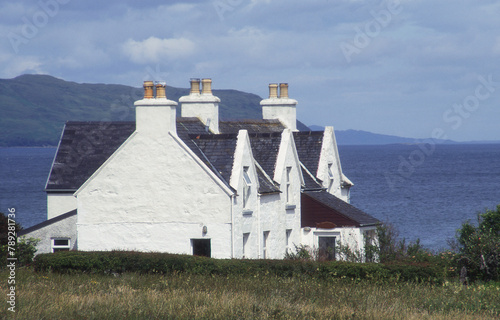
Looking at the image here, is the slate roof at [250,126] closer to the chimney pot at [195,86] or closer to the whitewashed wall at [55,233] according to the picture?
the chimney pot at [195,86]

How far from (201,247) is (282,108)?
55.1 feet

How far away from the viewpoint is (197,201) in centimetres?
2983

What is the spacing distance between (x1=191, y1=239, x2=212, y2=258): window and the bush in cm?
1044

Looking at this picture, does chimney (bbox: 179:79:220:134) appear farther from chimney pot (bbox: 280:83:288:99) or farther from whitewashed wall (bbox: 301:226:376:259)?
whitewashed wall (bbox: 301:226:376:259)

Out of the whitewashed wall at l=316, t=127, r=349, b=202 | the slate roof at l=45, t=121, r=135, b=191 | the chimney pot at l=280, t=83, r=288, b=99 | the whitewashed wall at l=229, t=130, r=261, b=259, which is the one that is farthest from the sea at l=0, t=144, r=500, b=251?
the slate roof at l=45, t=121, r=135, b=191

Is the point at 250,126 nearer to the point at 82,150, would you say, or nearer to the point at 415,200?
the point at 82,150

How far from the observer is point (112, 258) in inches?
1029

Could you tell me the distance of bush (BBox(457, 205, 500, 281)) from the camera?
2409 cm

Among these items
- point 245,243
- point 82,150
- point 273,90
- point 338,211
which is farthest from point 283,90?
point 245,243

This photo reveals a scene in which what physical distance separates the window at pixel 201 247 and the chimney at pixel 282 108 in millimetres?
16048

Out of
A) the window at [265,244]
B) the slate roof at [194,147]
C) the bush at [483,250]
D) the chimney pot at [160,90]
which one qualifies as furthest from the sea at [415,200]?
the chimney pot at [160,90]

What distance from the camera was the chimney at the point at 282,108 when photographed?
44656mm

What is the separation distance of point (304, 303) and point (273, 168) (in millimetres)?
14944


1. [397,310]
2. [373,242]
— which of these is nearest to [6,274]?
[397,310]
